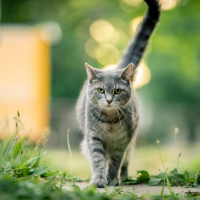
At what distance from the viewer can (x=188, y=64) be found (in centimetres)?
954

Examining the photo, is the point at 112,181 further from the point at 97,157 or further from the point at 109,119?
the point at 109,119

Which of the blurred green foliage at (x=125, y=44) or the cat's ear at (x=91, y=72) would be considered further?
the blurred green foliage at (x=125, y=44)

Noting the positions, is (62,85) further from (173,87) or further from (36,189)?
(36,189)

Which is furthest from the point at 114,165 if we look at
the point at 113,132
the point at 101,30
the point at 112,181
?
the point at 101,30

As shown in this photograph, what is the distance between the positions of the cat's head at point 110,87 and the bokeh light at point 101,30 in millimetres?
8963

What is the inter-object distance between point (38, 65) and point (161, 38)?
424cm

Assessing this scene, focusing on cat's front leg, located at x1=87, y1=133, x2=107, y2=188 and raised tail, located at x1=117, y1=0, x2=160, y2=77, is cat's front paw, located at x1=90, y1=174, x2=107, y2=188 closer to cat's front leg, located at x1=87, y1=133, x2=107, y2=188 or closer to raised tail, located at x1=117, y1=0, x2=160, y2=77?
cat's front leg, located at x1=87, y1=133, x2=107, y2=188

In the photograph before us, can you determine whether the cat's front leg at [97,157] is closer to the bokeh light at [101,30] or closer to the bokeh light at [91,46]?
the bokeh light at [101,30]

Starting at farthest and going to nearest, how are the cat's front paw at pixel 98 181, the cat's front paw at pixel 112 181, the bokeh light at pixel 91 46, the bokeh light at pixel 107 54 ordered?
1. the bokeh light at pixel 91 46
2. the bokeh light at pixel 107 54
3. the cat's front paw at pixel 112 181
4. the cat's front paw at pixel 98 181

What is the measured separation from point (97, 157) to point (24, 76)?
6.15 meters

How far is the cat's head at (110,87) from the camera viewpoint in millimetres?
2639

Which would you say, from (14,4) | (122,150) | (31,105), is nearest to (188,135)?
(31,105)

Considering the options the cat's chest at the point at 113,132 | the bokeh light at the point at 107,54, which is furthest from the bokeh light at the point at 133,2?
the cat's chest at the point at 113,132

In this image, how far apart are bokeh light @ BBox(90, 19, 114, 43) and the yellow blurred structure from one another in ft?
12.0
